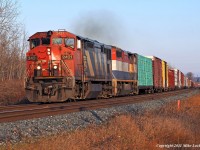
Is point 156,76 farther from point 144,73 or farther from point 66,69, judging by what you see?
point 66,69

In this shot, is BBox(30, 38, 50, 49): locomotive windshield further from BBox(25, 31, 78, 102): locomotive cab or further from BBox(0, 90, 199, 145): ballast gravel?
BBox(0, 90, 199, 145): ballast gravel

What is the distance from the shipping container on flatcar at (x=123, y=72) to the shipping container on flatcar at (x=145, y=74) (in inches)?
56.8

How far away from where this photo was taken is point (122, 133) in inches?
367

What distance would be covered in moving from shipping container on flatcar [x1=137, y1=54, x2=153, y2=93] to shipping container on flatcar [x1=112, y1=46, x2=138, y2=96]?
144 cm

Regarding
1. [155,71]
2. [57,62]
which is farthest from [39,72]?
[155,71]

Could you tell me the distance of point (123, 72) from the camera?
96.6 feet

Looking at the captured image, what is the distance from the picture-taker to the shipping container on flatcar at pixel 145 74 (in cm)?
3454

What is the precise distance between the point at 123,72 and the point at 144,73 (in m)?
7.46

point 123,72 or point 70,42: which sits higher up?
point 70,42

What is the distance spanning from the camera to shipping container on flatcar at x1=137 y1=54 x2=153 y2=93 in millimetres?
34537

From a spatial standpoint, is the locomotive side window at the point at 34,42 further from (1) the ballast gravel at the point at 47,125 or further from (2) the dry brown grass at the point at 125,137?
(2) the dry brown grass at the point at 125,137

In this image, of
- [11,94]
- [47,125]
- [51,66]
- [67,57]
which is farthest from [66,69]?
[47,125]

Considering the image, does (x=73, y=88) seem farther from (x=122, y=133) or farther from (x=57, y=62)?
(x=122, y=133)

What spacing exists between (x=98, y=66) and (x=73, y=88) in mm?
5133
